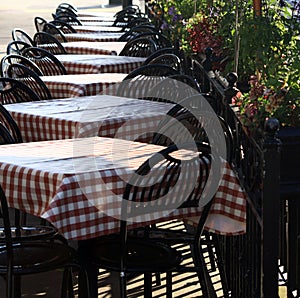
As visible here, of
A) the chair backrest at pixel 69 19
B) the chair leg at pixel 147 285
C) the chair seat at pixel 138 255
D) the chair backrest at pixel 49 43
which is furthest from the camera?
the chair backrest at pixel 69 19

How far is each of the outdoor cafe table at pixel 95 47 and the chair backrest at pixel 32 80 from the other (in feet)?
8.43

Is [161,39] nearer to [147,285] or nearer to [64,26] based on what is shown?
[64,26]

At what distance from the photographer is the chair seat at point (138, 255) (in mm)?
4500

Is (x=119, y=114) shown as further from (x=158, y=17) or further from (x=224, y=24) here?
(x=158, y=17)

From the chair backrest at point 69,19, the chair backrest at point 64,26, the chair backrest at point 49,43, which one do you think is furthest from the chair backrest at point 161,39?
the chair backrest at point 69,19

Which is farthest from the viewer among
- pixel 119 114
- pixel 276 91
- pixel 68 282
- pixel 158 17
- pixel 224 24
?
pixel 158 17

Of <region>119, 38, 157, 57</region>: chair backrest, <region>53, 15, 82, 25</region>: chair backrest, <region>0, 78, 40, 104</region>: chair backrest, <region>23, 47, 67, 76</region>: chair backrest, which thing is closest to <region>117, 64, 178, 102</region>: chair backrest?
<region>0, 78, 40, 104</region>: chair backrest

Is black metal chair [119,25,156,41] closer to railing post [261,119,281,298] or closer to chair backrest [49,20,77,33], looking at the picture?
chair backrest [49,20,77,33]

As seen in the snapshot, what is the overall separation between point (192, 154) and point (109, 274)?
149 centimetres

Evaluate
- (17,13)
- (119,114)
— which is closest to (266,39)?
(119,114)

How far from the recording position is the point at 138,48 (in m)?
10.7

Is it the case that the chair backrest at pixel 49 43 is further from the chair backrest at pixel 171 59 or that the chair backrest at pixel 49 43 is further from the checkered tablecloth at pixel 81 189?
the checkered tablecloth at pixel 81 189

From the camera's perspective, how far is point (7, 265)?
4.42m

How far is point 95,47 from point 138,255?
689 centimetres
